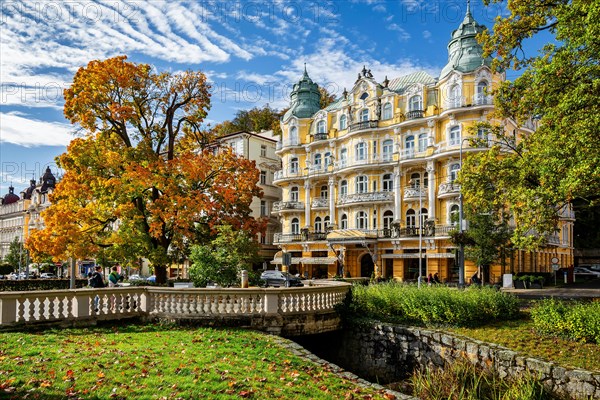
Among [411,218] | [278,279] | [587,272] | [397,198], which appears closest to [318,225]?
[397,198]

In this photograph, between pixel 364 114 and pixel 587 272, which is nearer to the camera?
pixel 364 114

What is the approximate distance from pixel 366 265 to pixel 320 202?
8054mm

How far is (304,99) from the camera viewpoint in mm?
54406

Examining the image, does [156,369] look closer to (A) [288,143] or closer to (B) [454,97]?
(B) [454,97]

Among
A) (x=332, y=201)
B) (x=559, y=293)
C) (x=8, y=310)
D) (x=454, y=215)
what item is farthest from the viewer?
(x=332, y=201)

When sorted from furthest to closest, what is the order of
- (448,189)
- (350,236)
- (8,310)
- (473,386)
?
(350,236), (448,189), (8,310), (473,386)

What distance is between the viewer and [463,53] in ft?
134

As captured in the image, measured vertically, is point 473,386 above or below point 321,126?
below

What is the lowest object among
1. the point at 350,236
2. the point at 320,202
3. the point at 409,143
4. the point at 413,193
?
the point at 350,236

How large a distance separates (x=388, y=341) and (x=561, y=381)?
17.4ft

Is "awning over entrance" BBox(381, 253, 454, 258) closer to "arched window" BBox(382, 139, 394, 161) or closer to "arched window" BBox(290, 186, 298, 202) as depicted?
"arched window" BBox(382, 139, 394, 161)

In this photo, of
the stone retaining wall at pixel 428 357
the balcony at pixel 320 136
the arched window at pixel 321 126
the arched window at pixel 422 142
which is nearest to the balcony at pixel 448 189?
the arched window at pixel 422 142

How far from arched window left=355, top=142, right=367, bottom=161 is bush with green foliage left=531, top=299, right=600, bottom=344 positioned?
3304cm

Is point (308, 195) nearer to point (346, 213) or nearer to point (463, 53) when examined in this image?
point (346, 213)
